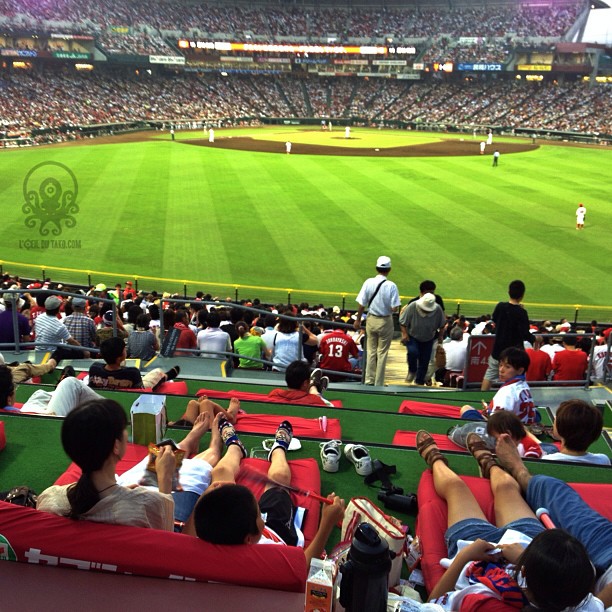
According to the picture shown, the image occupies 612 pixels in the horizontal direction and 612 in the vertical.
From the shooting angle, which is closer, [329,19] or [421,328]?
[421,328]

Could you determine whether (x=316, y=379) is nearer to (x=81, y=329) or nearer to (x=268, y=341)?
(x=268, y=341)

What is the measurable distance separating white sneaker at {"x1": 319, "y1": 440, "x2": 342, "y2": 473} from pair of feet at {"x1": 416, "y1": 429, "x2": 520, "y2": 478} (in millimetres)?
743

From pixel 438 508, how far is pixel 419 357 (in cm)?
673

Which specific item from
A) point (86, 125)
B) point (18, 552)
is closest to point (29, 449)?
point (18, 552)

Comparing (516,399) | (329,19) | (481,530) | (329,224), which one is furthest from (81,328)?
(329,19)

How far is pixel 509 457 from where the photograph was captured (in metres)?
5.36

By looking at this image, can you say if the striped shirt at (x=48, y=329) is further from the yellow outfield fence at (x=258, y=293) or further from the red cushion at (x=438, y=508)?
the yellow outfield fence at (x=258, y=293)

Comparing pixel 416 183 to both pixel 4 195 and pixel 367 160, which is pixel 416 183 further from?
pixel 4 195

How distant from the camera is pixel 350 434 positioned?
7.17 metres

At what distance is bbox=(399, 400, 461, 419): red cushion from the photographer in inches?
316

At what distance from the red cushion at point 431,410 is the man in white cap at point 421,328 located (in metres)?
2.78

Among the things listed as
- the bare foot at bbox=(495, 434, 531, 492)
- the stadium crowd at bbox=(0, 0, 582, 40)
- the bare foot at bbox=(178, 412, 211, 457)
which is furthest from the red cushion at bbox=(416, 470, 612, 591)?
the stadium crowd at bbox=(0, 0, 582, 40)

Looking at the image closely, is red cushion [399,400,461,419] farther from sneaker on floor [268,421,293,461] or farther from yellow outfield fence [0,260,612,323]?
yellow outfield fence [0,260,612,323]

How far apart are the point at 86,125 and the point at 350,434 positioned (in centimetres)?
6243
